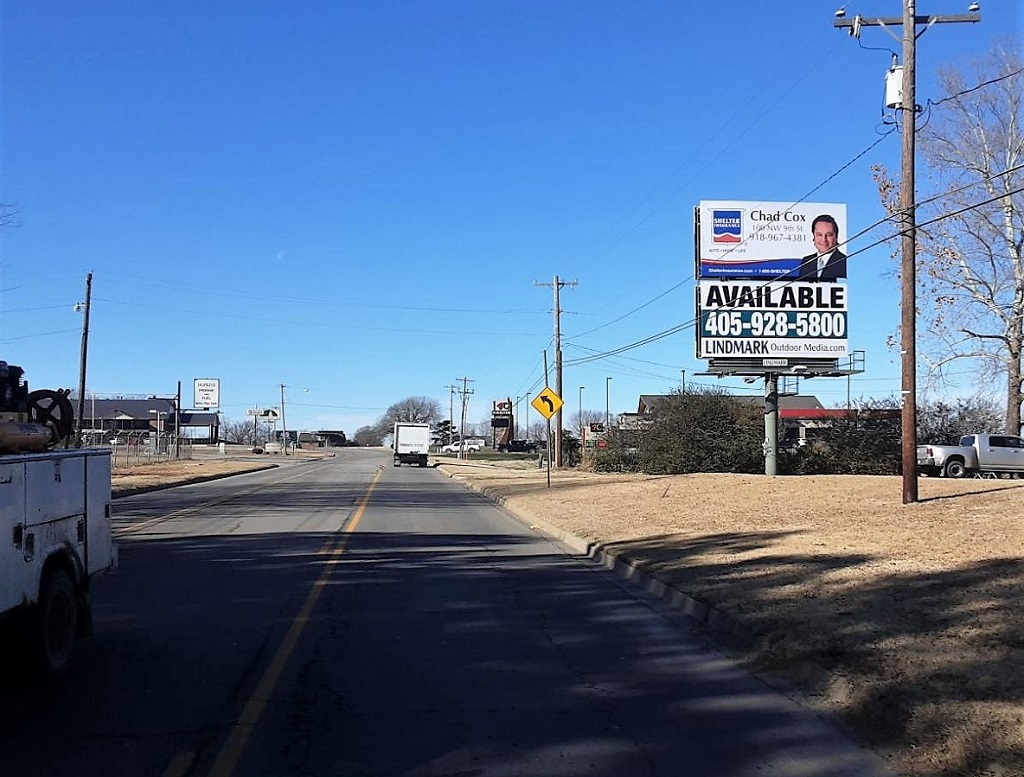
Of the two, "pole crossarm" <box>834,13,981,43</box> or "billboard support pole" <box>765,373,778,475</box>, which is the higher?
"pole crossarm" <box>834,13,981,43</box>

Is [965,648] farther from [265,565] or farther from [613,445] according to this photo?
[613,445]

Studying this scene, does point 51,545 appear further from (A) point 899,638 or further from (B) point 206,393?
(B) point 206,393

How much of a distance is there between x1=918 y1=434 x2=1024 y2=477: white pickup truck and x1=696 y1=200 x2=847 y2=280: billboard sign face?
8.62 meters

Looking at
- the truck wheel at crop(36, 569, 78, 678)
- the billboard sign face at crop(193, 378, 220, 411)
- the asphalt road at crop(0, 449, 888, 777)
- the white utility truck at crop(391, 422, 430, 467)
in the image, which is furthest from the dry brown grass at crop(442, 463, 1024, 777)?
the billboard sign face at crop(193, 378, 220, 411)

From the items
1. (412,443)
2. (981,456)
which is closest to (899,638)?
(981,456)

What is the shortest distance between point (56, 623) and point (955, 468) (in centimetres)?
3505

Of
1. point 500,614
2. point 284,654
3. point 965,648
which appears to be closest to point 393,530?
point 500,614

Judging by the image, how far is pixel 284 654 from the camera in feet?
27.2

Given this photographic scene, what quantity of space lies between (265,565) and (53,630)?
6.98 m

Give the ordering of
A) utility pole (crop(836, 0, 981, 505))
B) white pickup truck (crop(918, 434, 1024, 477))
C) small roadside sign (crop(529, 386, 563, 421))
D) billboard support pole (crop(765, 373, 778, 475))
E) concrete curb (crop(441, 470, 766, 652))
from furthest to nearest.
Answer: billboard support pole (crop(765, 373, 778, 475)) → white pickup truck (crop(918, 434, 1024, 477)) → small roadside sign (crop(529, 386, 563, 421)) → utility pole (crop(836, 0, 981, 505)) → concrete curb (crop(441, 470, 766, 652))

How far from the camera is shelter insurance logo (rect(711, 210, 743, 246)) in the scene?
37.1 meters

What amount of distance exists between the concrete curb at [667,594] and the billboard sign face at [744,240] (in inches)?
752

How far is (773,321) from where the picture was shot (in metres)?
37.7

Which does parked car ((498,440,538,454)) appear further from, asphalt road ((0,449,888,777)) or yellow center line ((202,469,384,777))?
yellow center line ((202,469,384,777))
